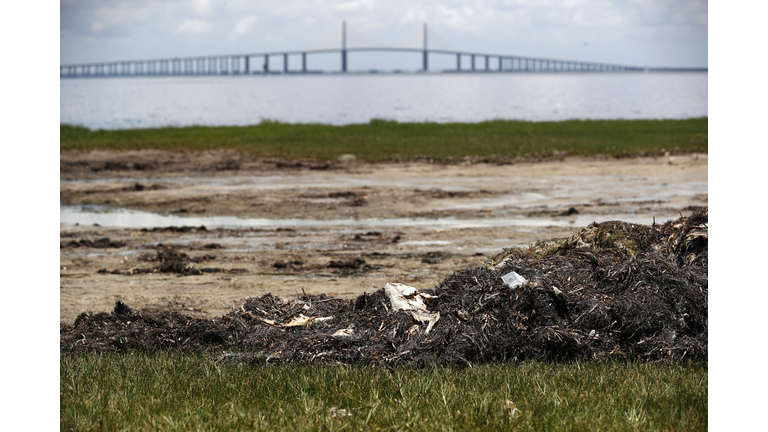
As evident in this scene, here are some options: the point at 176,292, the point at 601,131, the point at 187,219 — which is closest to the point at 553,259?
the point at 176,292

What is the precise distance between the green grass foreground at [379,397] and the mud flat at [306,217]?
3457 millimetres

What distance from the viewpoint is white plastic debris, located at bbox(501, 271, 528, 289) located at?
723 centimetres

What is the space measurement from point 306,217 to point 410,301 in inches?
393

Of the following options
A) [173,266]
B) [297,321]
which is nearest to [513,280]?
[297,321]

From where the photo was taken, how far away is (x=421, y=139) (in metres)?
34.1

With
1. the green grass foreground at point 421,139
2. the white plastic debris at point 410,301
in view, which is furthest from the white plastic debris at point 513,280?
the green grass foreground at point 421,139

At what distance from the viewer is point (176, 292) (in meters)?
10.6

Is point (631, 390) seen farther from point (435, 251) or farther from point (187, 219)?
point (187, 219)

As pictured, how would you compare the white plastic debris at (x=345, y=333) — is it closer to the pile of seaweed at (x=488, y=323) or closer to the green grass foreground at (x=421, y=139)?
the pile of seaweed at (x=488, y=323)

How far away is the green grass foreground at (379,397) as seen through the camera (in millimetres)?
4867

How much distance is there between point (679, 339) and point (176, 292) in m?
6.33

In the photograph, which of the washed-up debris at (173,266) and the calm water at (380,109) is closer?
the washed-up debris at (173,266)

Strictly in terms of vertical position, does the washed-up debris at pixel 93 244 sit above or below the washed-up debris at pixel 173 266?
above

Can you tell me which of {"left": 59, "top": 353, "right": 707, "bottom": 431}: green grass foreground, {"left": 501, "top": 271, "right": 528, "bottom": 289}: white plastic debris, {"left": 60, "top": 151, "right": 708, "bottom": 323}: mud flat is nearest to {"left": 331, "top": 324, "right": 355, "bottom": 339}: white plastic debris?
{"left": 59, "top": 353, "right": 707, "bottom": 431}: green grass foreground
